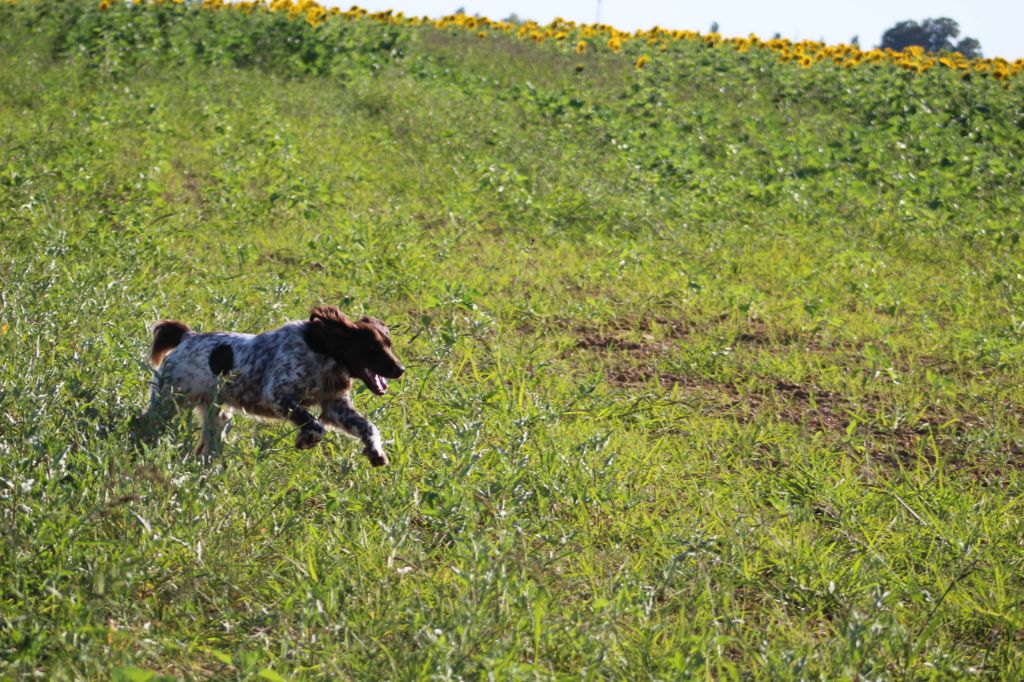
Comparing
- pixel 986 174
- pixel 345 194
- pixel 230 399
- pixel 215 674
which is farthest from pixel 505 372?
pixel 986 174

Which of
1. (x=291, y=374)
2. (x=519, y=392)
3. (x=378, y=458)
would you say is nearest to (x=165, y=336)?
(x=291, y=374)

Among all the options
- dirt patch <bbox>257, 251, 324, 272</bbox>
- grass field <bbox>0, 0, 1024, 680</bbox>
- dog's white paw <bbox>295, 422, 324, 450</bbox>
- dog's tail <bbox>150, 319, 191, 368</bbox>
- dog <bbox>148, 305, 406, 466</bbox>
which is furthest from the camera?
dirt patch <bbox>257, 251, 324, 272</bbox>

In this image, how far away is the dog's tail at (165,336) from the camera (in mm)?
5305

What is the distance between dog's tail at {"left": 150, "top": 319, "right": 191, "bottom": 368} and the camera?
5305mm

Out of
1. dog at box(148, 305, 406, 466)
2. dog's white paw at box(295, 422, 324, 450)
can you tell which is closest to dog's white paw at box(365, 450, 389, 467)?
dog at box(148, 305, 406, 466)

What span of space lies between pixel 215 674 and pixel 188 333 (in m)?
2.39

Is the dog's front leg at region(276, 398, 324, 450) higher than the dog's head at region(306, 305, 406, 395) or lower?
lower

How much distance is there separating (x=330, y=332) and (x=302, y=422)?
1.41ft

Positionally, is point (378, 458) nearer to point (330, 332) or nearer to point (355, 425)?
point (355, 425)

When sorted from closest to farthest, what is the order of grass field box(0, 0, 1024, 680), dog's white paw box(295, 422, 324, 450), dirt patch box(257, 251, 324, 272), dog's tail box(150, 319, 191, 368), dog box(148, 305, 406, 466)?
grass field box(0, 0, 1024, 680) < dog's white paw box(295, 422, 324, 450) < dog box(148, 305, 406, 466) < dog's tail box(150, 319, 191, 368) < dirt patch box(257, 251, 324, 272)

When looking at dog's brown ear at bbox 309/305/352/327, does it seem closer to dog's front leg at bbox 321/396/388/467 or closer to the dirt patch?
dog's front leg at bbox 321/396/388/467

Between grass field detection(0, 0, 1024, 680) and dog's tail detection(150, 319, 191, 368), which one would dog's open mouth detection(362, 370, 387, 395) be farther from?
dog's tail detection(150, 319, 191, 368)

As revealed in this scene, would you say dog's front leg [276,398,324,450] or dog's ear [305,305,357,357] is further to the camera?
dog's ear [305,305,357,357]

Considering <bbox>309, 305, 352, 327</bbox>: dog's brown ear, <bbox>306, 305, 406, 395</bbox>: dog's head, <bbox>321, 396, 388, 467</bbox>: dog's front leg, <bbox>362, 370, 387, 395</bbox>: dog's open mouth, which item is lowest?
<bbox>321, 396, 388, 467</bbox>: dog's front leg
